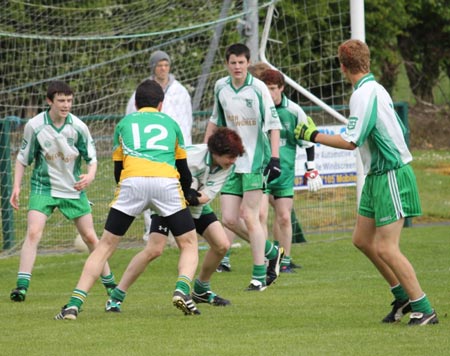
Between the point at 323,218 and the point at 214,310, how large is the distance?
7.88 m

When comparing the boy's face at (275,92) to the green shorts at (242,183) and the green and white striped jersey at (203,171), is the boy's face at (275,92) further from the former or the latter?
the green and white striped jersey at (203,171)

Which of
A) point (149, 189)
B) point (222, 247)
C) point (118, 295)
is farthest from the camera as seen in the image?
point (222, 247)

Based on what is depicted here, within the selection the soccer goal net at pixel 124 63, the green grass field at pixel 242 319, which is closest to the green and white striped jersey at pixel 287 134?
the green grass field at pixel 242 319

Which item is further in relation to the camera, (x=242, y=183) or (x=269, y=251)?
(x=269, y=251)

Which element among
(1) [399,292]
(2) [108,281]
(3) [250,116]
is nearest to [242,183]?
(3) [250,116]

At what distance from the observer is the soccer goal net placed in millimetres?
14812

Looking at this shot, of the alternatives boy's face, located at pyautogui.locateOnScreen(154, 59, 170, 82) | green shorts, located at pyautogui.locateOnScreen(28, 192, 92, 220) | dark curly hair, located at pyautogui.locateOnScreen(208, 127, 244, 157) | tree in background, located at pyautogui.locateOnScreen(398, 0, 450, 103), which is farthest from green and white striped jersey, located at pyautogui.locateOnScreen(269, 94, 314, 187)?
tree in background, located at pyautogui.locateOnScreen(398, 0, 450, 103)

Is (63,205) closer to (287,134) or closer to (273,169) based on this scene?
(273,169)

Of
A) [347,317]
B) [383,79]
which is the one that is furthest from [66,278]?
[383,79]

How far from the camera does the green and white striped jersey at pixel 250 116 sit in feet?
34.4

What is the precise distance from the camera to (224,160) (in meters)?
8.52

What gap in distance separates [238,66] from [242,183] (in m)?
1.10

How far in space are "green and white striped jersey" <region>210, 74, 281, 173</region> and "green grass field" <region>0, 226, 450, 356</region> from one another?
1228 millimetres

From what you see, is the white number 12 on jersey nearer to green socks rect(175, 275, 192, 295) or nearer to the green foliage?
green socks rect(175, 275, 192, 295)
